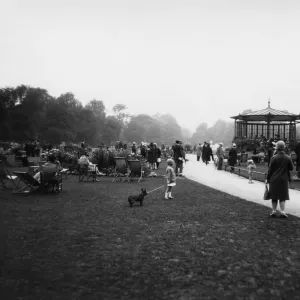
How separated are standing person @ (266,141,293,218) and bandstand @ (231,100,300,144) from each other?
24.2 metres

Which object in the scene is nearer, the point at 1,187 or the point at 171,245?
the point at 171,245

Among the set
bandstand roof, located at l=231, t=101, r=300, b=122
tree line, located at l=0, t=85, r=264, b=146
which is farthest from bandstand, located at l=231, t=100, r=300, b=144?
tree line, located at l=0, t=85, r=264, b=146

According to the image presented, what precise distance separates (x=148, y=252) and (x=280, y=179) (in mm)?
4126

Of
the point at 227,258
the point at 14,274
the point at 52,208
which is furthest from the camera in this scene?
the point at 52,208

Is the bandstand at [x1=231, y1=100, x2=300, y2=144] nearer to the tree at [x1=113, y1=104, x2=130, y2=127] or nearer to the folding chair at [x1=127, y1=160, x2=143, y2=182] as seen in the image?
the folding chair at [x1=127, y1=160, x2=143, y2=182]

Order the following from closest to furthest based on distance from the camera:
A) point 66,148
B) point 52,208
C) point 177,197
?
1. point 52,208
2. point 177,197
3. point 66,148

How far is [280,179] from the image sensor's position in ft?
28.0

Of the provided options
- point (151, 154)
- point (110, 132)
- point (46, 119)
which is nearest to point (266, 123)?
Result: point (151, 154)

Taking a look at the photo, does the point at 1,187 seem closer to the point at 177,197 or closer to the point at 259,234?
the point at 177,197

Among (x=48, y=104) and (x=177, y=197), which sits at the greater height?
(x=48, y=104)

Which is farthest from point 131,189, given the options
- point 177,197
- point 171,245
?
point 171,245

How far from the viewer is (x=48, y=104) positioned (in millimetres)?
77062

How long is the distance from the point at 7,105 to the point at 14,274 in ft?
211

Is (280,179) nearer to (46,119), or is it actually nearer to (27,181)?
(27,181)
